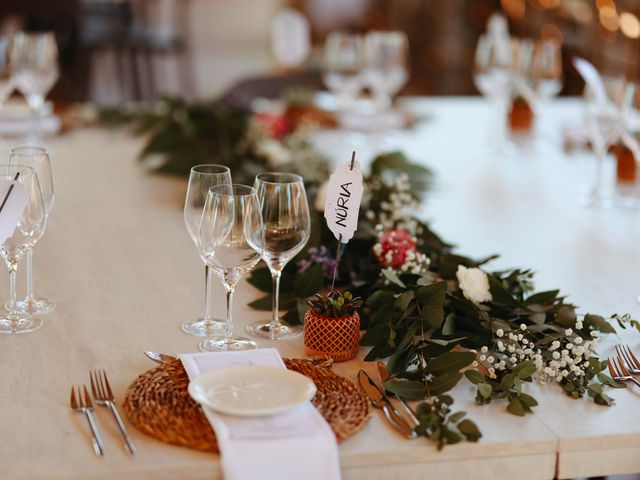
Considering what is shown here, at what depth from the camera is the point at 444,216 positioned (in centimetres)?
222

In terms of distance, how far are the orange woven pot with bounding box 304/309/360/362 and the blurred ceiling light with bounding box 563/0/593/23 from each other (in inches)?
173

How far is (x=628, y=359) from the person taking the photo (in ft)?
4.55

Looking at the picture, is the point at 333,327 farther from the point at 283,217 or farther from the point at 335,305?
the point at 283,217

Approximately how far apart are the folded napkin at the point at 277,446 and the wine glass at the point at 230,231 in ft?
0.89

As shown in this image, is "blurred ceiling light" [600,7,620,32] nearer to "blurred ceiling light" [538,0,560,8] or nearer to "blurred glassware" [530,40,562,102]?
"blurred ceiling light" [538,0,560,8]

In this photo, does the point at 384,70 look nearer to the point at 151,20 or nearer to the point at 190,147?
the point at 190,147

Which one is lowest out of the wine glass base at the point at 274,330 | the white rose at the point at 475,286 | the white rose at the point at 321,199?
the wine glass base at the point at 274,330

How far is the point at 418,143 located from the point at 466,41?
14.2 ft

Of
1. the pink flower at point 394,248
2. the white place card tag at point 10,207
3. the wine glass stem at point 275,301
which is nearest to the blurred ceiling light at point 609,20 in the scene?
the pink flower at point 394,248

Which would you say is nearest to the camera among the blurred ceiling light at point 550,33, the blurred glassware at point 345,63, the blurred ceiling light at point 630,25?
the blurred glassware at point 345,63

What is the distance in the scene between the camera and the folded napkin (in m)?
1.05

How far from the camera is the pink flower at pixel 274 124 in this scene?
2723 millimetres

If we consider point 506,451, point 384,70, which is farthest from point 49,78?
point 506,451

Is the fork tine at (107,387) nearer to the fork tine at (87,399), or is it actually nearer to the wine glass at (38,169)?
the fork tine at (87,399)
